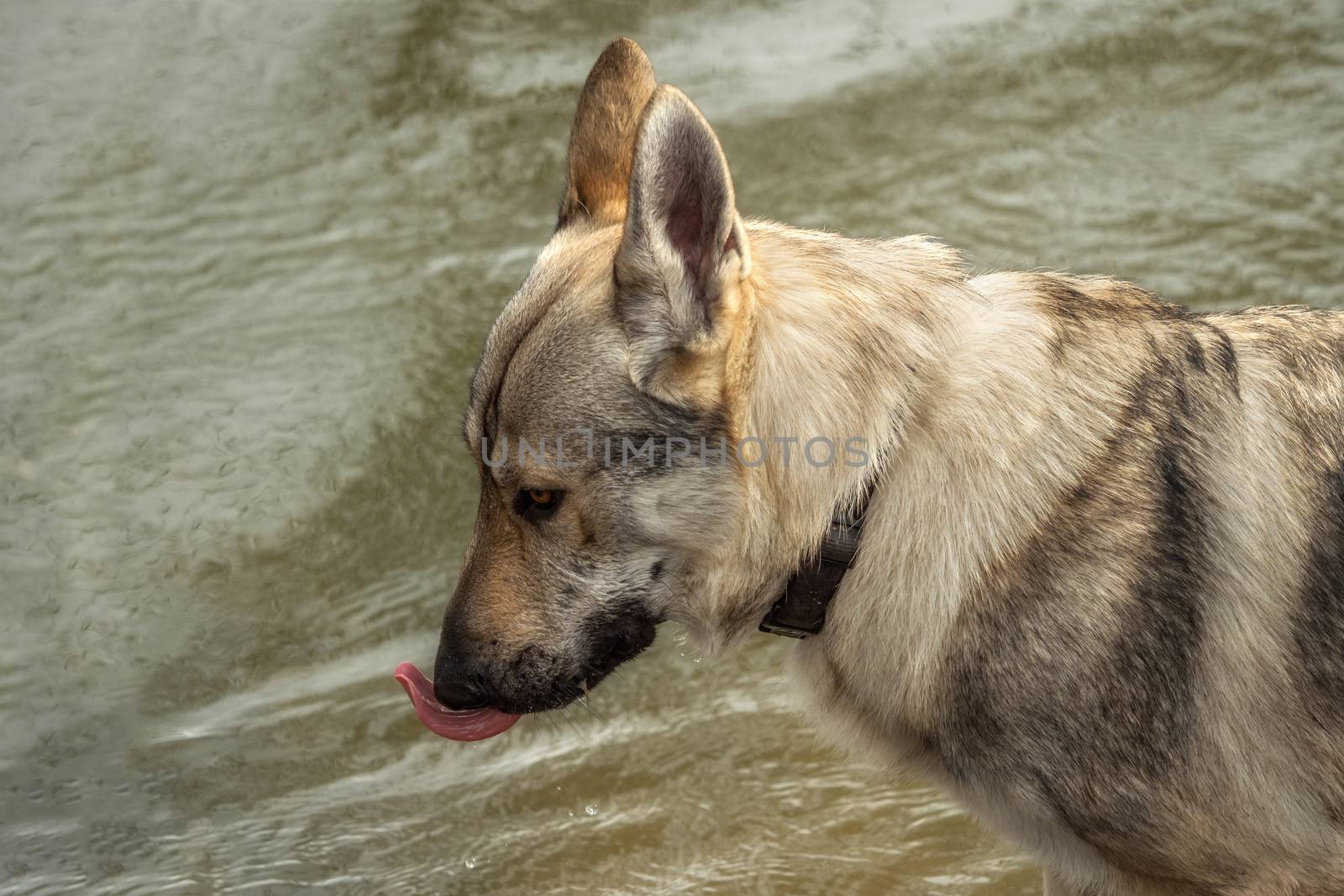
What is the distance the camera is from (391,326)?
18.2ft

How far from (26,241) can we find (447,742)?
297 cm

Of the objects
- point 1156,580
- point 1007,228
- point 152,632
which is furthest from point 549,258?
point 1007,228

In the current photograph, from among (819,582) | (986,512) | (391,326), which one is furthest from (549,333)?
(391,326)

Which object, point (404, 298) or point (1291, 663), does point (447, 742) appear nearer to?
point (404, 298)

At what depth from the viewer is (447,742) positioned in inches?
177

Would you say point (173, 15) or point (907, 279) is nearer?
point (907, 279)

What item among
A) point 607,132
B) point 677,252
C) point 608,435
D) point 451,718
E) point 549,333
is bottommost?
point 451,718

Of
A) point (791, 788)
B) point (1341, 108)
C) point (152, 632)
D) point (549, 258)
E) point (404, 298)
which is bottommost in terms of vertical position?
point (791, 788)

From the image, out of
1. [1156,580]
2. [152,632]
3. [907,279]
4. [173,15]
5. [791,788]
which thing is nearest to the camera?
[1156,580]

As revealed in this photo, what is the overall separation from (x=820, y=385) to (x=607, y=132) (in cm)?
95

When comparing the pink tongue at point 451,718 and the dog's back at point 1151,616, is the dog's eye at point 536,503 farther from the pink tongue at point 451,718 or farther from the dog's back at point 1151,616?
the dog's back at point 1151,616

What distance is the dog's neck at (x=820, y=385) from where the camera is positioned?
9.04ft

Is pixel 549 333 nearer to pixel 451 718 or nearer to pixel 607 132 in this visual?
pixel 607 132

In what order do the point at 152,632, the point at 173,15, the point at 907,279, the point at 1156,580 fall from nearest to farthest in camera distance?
the point at 1156,580 < the point at 907,279 < the point at 152,632 < the point at 173,15
